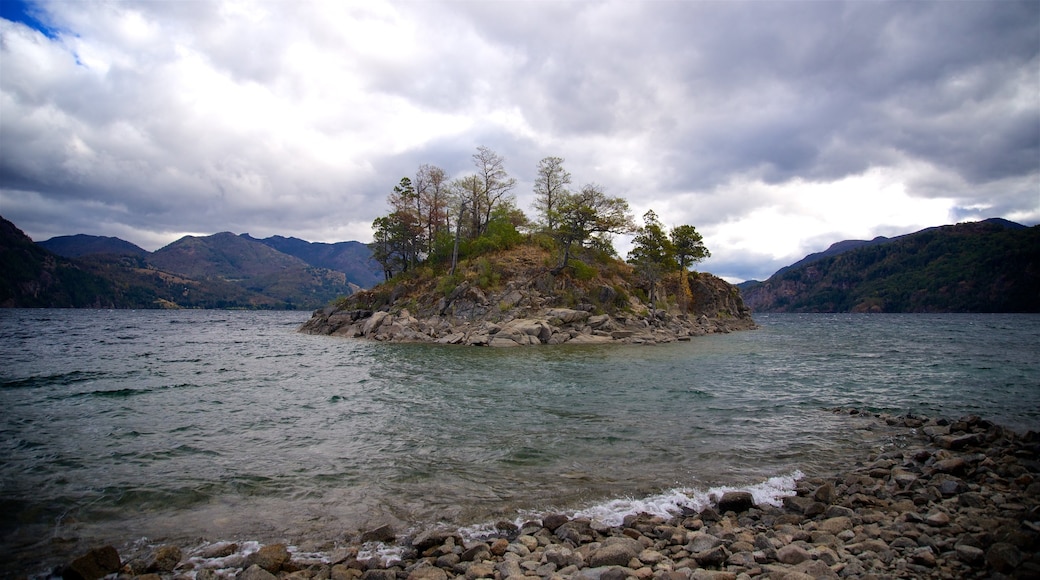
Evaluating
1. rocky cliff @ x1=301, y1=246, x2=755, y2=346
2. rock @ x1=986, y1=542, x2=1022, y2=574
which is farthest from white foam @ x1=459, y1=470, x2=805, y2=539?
rocky cliff @ x1=301, y1=246, x2=755, y2=346

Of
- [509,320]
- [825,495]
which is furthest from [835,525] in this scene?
[509,320]

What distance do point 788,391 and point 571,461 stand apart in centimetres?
1438

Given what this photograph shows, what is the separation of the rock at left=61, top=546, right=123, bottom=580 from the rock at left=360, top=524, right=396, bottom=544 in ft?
11.1

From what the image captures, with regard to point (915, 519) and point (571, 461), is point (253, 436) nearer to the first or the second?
point (571, 461)

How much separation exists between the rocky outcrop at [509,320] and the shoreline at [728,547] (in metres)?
34.3

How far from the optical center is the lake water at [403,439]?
8594mm

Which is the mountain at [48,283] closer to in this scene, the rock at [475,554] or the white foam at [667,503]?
the white foam at [667,503]

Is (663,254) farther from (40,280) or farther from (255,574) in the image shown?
(40,280)

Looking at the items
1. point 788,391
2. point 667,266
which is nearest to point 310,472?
point 788,391

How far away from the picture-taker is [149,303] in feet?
648

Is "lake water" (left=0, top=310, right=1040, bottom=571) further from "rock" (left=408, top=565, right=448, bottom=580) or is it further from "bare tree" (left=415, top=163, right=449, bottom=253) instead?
"bare tree" (left=415, top=163, right=449, bottom=253)

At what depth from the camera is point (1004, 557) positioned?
17.9 ft

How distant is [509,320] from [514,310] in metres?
2.10

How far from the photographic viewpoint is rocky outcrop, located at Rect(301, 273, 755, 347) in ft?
149
